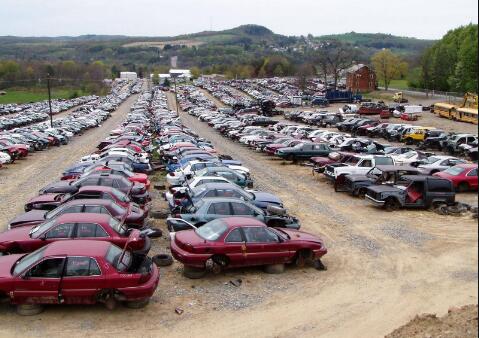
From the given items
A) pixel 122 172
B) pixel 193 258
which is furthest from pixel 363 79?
pixel 193 258

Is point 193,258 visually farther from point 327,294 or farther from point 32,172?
point 32,172

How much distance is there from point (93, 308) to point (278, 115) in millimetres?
66401

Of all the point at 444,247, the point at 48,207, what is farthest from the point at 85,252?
the point at 444,247

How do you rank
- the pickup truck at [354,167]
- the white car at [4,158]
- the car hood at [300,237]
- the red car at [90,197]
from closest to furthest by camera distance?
1. the car hood at [300,237]
2. the red car at [90,197]
3. the pickup truck at [354,167]
4. the white car at [4,158]

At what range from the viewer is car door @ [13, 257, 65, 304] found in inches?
402

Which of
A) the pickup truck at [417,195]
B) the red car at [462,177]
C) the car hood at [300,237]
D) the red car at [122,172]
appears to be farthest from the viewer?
the red car at [462,177]

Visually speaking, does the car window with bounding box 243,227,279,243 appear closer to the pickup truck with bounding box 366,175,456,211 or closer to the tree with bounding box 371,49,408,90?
the pickup truck with bounding box 366,175,456,211

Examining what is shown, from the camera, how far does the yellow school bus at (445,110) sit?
177 ft

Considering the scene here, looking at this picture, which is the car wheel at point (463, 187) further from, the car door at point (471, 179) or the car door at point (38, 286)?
the car door at point (38, 286)

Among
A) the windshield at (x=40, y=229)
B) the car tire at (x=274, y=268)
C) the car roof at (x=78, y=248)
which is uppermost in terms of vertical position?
the car roof at (x=78, y=248)

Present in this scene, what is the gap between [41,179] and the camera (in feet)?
88.8

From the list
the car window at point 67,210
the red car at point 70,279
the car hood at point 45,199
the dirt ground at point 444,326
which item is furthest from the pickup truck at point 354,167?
the red car at point 70,279

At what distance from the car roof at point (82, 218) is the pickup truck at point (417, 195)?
35.9 feet

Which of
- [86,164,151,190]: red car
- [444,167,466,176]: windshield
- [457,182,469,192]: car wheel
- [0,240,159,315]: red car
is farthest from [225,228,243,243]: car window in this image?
[444,167,466,176]: windshield
